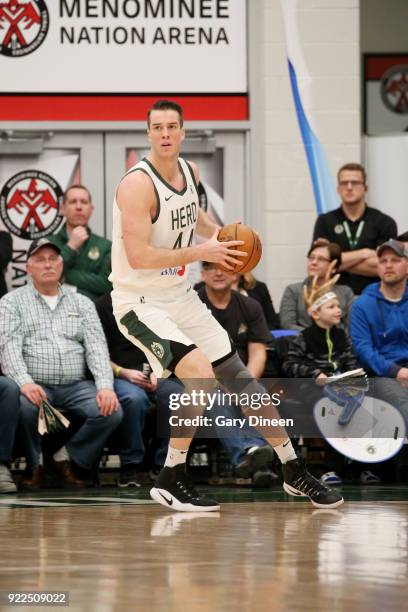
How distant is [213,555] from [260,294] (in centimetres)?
494

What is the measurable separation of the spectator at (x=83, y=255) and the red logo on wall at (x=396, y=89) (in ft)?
18.0

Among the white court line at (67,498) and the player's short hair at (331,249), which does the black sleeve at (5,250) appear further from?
the white court line at (67,498)

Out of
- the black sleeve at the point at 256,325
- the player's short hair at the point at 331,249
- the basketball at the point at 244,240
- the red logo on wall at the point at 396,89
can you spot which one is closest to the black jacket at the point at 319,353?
the black sleeve at the point at 256,325

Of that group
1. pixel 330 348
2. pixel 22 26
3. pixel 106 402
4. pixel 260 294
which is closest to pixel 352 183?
pixel 260 294

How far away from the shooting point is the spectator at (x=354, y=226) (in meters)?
9.52

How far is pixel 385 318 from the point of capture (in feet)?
27.5

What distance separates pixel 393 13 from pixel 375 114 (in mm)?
1082

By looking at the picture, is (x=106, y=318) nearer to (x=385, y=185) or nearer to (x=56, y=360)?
(x=56, y=360)

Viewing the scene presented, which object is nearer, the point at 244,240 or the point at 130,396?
the point at 244,240

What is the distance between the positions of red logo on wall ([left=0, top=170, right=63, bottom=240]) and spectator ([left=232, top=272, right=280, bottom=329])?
2.01 m

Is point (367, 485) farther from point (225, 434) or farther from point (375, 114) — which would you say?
point (375, 114)

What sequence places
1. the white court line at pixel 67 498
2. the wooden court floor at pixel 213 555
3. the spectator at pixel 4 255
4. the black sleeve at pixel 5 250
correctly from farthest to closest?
1. the black sleeve at pixel 5 250
2. the spectator at pixel 4 255
3. the white court line at pixel 67 498
4. the wooden court floor at pixel 213 555

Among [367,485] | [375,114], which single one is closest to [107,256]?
[367,485]

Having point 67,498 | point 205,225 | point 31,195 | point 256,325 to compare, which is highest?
point 31,195
